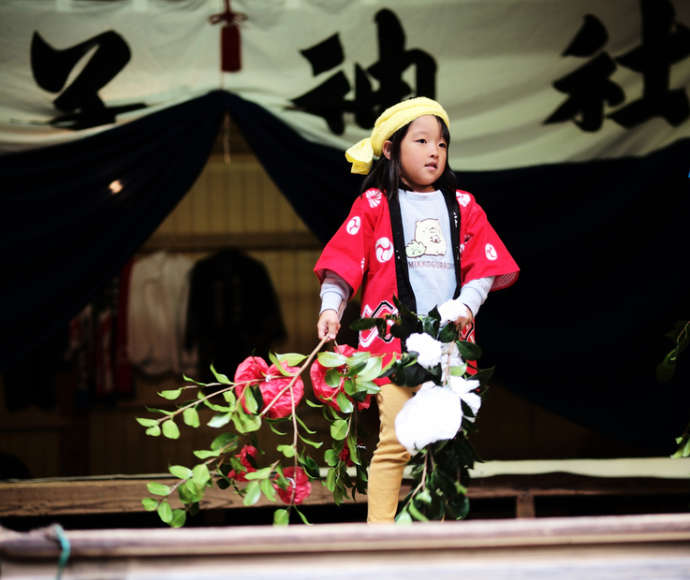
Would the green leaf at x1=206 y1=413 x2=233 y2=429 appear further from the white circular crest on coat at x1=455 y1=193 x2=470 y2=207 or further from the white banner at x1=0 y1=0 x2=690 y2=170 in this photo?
the white banner at x1=0 y1=0 x2=690 y2=170

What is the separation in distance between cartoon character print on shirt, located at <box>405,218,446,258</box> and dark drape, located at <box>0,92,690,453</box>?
1.08 m

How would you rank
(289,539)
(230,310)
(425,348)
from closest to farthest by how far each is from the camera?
(289,539), (425,348), (230,310)

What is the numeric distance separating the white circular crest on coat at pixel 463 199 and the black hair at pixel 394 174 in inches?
0.9

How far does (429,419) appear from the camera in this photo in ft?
5.69

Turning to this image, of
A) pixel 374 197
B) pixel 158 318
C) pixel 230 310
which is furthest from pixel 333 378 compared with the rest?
pixel 158 318

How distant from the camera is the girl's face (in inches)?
87.0

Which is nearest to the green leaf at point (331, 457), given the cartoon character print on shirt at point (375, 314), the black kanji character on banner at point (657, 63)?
the cartoon character print on shirt at point (375, 314)

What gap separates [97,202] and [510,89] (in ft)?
6.78

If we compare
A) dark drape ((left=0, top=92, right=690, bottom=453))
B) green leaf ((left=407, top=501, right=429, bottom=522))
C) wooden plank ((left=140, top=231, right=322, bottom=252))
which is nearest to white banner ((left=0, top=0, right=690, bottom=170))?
dark drape ((left=0, top=92, right=690, bottom=453))

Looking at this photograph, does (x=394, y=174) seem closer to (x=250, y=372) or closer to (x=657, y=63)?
(x=250, y=372)

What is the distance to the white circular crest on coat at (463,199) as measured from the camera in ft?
7.62

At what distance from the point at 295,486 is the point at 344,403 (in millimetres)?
283

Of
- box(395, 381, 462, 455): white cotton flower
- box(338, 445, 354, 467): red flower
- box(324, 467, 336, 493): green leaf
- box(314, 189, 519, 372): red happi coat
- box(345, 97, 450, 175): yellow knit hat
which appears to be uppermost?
box(345, 97, 450, 175): yellow knit hat

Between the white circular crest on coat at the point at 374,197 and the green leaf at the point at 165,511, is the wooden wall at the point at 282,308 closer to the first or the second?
the white circular crest on coat at the point at 374,197
